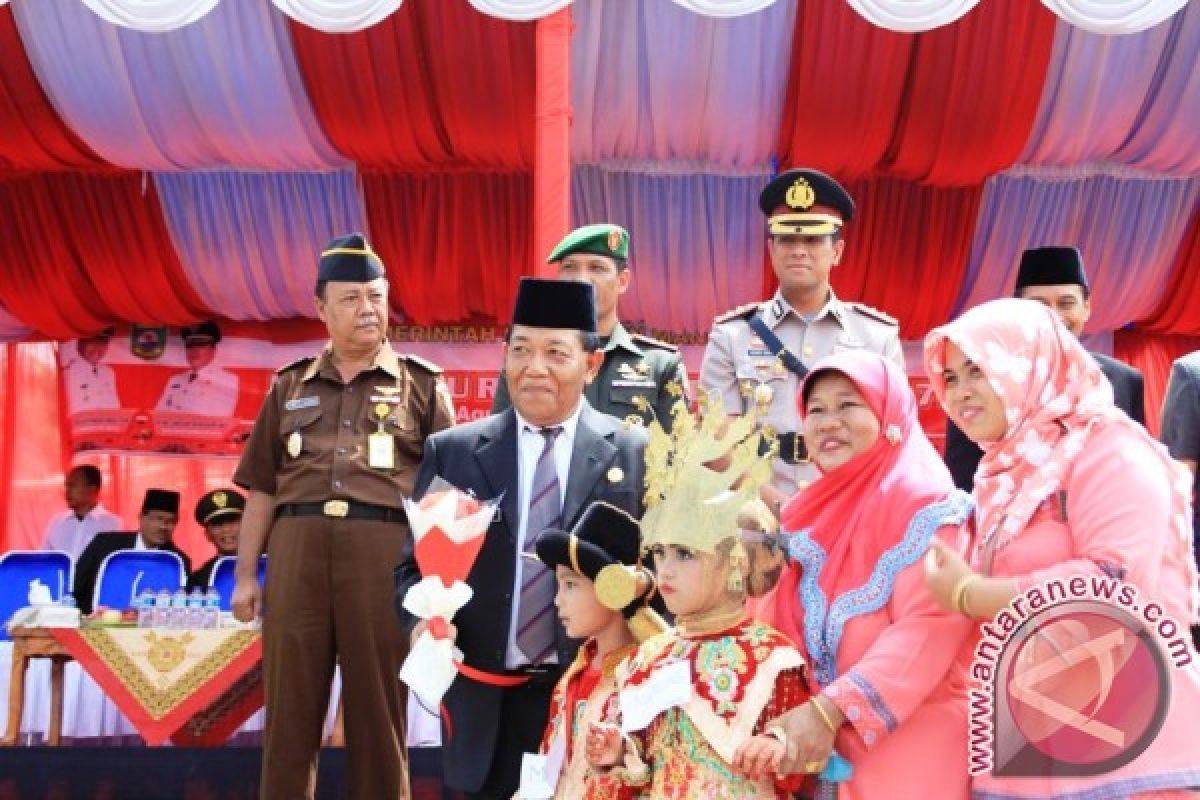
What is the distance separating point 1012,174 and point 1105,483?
19.7 ft

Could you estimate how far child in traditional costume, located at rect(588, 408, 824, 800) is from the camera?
2578mm

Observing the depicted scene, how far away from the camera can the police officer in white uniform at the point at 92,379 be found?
30.1 feet

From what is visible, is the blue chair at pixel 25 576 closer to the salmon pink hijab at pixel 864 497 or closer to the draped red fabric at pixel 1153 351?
the salmon pink hijab at pixel 864 497

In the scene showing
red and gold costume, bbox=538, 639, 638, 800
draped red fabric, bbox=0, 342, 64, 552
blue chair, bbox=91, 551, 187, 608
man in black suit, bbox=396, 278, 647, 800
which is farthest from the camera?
draped red fabric, bbox=0, 342, 64, 552

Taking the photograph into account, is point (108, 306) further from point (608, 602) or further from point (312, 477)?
point (608, 602)

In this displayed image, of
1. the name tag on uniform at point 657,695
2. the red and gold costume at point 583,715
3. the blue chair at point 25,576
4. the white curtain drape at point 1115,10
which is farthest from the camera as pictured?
the blue chair at point 25,576

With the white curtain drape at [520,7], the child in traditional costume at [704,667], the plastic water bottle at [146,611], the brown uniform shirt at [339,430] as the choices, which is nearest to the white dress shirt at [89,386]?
the plastic water bottle at [146,611]

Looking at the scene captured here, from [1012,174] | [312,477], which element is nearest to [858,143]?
[1012,174]

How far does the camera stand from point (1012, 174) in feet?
26.5

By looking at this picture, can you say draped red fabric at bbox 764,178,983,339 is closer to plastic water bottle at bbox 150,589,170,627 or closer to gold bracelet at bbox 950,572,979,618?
plastic water bottle at bbox 150,589,170,627

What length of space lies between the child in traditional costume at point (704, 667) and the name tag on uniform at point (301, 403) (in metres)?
1.90

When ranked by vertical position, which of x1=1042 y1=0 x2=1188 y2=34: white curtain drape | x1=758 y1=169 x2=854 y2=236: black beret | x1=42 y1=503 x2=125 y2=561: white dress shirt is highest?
x1=1042 y1=0 x2=1188 y2=34: white curtain drape

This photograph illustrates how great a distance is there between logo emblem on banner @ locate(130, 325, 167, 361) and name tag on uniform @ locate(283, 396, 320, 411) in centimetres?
504

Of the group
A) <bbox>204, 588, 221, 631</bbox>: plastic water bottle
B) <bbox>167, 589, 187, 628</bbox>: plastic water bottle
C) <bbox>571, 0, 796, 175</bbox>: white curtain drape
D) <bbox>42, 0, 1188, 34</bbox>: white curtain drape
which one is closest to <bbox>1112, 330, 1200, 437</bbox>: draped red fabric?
<bbox>571, 0, 796, 175</bbox>: white curtain drape
